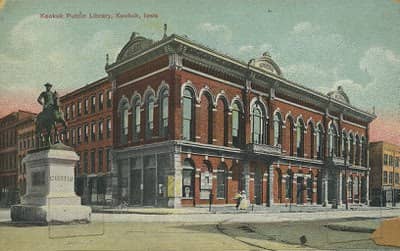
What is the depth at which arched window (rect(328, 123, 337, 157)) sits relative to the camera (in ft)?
57.4

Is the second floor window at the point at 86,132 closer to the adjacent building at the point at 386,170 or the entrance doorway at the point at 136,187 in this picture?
the entrance doorway at the point at 136,187

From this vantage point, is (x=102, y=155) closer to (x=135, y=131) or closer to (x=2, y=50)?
(x=135, y=131)

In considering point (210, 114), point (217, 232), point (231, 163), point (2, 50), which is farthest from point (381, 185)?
point (2, 50)

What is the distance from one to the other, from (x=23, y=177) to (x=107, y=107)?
3360 millimetres

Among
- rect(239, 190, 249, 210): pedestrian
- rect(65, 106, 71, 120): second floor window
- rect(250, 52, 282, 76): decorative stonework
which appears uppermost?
rect(250, 52, 282, 76): decorative stonework

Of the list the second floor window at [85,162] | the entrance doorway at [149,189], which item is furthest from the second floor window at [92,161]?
the entrance doorway at [149,189]

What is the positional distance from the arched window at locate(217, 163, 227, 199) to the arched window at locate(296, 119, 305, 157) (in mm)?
3344

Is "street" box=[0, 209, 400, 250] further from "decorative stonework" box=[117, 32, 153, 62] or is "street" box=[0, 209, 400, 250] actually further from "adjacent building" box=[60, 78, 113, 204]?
"decorative stonework" box=[117, 32, 153, 62]

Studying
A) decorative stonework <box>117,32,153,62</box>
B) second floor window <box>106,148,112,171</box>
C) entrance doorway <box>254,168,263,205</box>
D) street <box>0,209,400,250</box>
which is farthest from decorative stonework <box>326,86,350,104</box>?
second floor window <box>106,148,112,171</box>

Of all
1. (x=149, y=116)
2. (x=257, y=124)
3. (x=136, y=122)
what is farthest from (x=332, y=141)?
(x=136, y=122)

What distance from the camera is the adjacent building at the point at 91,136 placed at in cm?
1291

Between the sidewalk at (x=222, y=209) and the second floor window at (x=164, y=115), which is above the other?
the second floor window at (x=164, y=115)

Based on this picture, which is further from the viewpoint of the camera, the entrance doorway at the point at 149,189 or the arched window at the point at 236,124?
the arched window at the point at 236,124

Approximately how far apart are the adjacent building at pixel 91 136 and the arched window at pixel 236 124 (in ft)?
15.7
